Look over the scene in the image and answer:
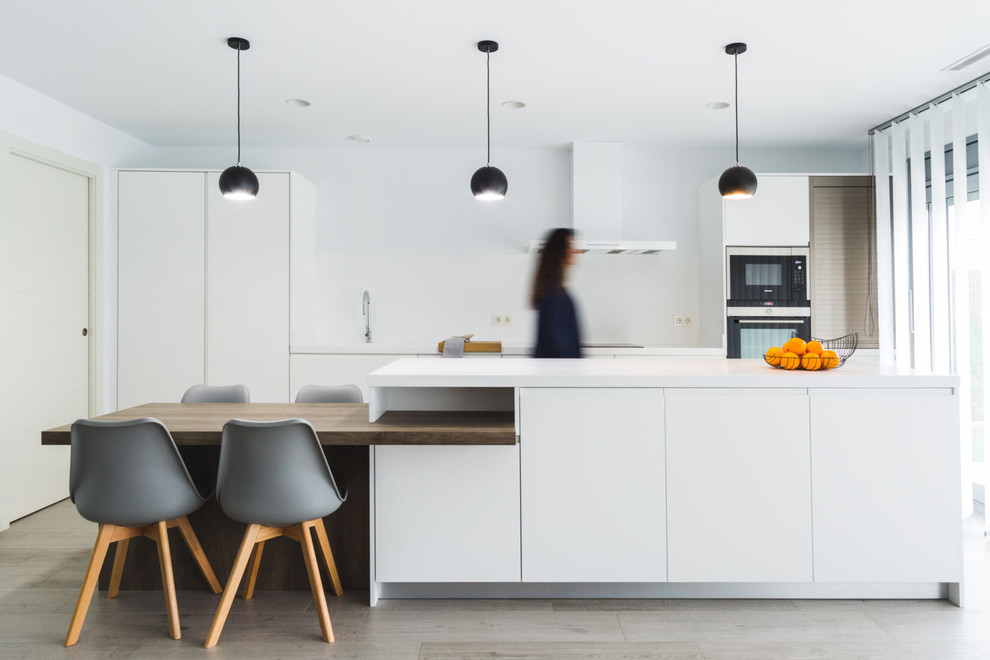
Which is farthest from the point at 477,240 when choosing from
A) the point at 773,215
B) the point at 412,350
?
the point at 773,215

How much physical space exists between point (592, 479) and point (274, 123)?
136 inches

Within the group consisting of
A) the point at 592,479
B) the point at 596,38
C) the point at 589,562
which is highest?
the point at 596,38

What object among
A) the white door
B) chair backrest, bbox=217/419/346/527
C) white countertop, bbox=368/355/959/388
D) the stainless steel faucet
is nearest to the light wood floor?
chair backrest, bbox=217/419/346/527

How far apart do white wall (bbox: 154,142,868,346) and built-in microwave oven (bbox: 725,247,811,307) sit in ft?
2.00

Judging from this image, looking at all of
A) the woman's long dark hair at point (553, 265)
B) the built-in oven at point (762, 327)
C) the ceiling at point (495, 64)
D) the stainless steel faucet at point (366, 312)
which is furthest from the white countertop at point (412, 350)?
the ceiling at point (495, 64)

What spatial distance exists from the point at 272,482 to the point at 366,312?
3.16m

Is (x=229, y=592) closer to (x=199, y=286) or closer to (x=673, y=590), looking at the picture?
(x=673, y=590)

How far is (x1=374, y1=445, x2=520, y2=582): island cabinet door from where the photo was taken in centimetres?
261

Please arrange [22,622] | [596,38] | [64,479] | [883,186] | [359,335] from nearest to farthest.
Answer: [22,622] < [596,38] < [64,479] < [883,186] < [359,335]

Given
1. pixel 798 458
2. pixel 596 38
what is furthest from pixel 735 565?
pixel 596 38

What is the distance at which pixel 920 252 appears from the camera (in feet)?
14.0

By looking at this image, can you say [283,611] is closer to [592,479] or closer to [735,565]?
[592,479]

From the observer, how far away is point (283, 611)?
2.59 meters

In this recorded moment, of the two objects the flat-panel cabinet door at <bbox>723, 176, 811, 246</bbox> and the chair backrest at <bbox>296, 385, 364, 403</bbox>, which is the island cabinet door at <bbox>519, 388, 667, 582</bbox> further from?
the flat-panel cabinet door at <bbox>723, 176, 811, 246</bbox>
